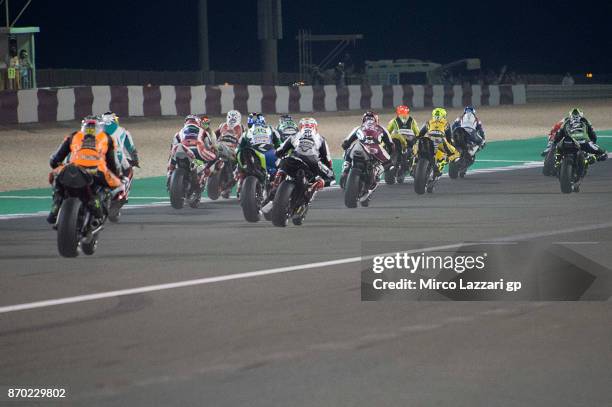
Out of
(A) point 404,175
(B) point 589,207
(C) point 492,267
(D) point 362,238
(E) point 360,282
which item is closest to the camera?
(E) point 360,282

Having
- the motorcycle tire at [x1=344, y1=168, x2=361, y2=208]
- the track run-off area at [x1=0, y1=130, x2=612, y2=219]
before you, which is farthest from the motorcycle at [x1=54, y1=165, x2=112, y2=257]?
the motorcycle tire at [x1=344, y1=168, x2=361, y2=208]

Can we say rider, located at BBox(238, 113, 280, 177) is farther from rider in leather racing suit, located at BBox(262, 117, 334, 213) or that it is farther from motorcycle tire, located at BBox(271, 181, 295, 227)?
motorcycle tire, located at BBox(271, 181, 295, 227)

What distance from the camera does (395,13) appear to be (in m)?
88.0

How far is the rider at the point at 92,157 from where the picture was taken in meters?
14.1

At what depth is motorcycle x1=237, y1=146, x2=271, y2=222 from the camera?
17.4m

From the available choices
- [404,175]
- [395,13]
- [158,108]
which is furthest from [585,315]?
[395,13]

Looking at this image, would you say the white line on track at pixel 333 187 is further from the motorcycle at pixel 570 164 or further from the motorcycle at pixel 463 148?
the motorcycle at pixel 570 164

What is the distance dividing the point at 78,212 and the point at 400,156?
10935mm

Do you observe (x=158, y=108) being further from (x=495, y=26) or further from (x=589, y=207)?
(x=495, y=26)

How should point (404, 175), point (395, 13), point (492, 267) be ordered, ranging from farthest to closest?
1. point (395, 13)
2. point (404, 175)
3. point (492, 267)

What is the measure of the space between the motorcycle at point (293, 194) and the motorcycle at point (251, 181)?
1.64 feet

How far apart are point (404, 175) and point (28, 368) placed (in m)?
16.3

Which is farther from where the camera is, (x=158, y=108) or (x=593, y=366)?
(x=158, y=108)

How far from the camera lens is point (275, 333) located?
9508mm
